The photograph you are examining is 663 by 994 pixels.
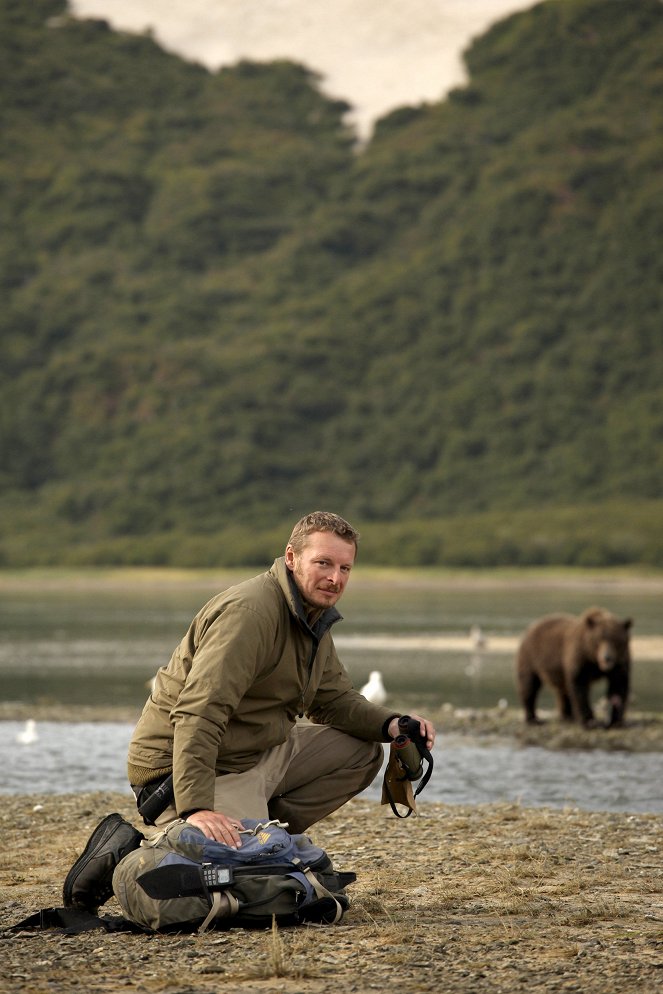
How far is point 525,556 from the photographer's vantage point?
89.3 m

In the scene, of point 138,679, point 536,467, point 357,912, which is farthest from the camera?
point 536,467

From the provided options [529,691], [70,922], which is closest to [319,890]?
[70,922]

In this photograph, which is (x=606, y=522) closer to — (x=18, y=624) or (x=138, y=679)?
(x=18, y=624)

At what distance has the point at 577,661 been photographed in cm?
1739

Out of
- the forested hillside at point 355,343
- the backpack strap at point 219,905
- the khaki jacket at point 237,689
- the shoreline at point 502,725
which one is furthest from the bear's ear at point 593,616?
the forested hillside at point 355,343

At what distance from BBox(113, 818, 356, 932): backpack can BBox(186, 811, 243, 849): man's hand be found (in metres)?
0.06

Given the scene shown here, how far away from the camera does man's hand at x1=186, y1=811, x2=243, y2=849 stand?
6145mm

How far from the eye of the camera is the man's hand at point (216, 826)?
20.2ft

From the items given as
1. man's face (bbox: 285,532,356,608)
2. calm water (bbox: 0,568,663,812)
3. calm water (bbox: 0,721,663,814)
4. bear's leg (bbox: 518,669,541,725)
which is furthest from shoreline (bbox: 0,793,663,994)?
bear's leg (bbox: 518,669,541,725)

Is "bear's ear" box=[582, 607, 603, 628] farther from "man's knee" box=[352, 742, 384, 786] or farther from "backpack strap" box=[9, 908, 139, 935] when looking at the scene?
"backpack strap" box=[9, 908, 139, 935]

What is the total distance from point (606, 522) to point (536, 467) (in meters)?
33.6

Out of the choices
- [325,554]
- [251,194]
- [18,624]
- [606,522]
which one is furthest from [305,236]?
[325,554]

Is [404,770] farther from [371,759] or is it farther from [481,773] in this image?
[481,773]

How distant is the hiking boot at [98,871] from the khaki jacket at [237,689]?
25 cm
